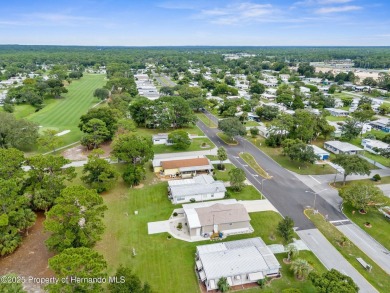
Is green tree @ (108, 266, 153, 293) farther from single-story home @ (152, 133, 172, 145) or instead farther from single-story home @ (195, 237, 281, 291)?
single-story home @ (152, 133, 172, 145)

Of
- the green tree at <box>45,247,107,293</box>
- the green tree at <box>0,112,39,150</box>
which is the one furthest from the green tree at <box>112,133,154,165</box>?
the green tree at <box>45,247,107,293</box>

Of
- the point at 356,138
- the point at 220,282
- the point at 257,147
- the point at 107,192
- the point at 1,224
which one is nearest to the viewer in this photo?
the point at 220,282

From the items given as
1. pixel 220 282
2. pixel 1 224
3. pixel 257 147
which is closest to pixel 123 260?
pixel 220 282

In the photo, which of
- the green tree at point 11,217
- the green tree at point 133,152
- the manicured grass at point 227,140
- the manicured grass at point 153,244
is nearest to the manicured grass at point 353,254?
the manicured grass at point 153,244

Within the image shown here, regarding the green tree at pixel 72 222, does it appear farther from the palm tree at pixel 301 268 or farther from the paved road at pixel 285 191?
the paved road at pixel 285 191

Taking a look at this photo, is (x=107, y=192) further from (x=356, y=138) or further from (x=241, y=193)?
(x=356, y=138)

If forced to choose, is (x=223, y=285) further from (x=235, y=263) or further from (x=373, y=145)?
(x=373, y=145)

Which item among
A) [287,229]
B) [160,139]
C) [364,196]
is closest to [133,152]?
[160,139]
